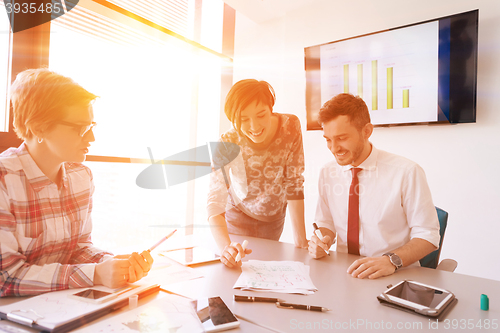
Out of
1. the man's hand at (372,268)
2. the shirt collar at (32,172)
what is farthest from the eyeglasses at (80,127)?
the man's hand at (372,268)

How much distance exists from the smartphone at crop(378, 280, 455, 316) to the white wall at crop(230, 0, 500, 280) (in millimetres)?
1460

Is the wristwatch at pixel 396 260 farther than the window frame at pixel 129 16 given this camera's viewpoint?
Result: No

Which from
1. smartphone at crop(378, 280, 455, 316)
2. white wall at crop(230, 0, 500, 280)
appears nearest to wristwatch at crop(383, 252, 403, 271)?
smartphone at crop(378, 280, 455, 316)

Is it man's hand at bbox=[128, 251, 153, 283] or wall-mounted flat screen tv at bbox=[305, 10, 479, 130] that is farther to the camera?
wall-mounted flat screen tv at bbox=[305, 10, 479, 130]

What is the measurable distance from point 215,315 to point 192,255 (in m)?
0.58

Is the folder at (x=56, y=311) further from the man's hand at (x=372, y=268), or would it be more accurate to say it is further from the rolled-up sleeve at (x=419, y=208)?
the rolled-up sleeve at (x=419, y=208)

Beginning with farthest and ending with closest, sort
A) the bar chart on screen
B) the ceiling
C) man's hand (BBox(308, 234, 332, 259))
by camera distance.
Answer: the ceiling < the bar chart on screen < man's hand (BBox(308, 234, 332, 259))

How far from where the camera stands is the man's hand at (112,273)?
90cm

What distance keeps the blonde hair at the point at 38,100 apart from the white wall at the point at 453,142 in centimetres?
215

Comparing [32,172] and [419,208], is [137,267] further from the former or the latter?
[419,208]

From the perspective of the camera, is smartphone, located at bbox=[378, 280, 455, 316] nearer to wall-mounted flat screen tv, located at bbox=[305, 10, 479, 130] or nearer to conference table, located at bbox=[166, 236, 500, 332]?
conference table, located at bbox=[166, 236, 500, 332]

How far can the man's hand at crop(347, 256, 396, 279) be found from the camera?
108 cm

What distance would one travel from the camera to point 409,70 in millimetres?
2240

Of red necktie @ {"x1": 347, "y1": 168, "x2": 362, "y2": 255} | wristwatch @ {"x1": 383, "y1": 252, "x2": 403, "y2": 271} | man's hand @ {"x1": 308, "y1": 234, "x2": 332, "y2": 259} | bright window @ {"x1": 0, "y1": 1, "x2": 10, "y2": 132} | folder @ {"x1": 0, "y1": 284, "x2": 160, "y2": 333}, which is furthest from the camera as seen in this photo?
bright window @ {"x1": 0, "y1": 1, "x2": 10, "y2": 132}
